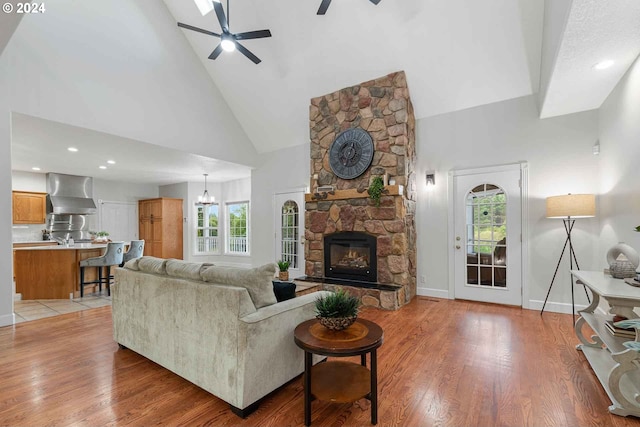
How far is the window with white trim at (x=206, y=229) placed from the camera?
29.5ft

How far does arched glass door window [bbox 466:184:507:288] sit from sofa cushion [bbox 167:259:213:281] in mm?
3952

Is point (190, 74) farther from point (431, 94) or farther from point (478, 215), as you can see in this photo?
point (478, 215)

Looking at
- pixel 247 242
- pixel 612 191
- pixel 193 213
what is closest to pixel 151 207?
pixel 193 213

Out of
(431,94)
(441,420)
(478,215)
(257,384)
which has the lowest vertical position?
(441,420)

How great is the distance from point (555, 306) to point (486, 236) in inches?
48.3

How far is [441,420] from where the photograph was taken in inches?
73.3

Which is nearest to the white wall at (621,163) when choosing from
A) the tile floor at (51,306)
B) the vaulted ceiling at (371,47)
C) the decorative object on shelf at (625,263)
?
the vaulted ceiling at (371,47)

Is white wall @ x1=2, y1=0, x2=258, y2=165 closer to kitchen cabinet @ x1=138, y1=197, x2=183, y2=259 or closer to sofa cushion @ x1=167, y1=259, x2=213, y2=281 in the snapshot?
sofa cushion @ x1=167, y1=259, x2=213, y2=281

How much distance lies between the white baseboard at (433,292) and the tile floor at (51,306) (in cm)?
510

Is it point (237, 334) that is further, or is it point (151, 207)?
point (151, 207)

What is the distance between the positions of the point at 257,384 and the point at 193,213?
25.8 ft

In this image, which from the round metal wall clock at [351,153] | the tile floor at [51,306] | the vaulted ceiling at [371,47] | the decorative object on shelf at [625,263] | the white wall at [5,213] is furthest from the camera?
the round metal wall clock at [351,153]

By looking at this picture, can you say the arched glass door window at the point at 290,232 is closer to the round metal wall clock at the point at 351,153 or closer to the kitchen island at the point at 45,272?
the round metal wall clock at the point at 351,153

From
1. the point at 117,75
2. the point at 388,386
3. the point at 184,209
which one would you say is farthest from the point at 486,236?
the point at 184,209
